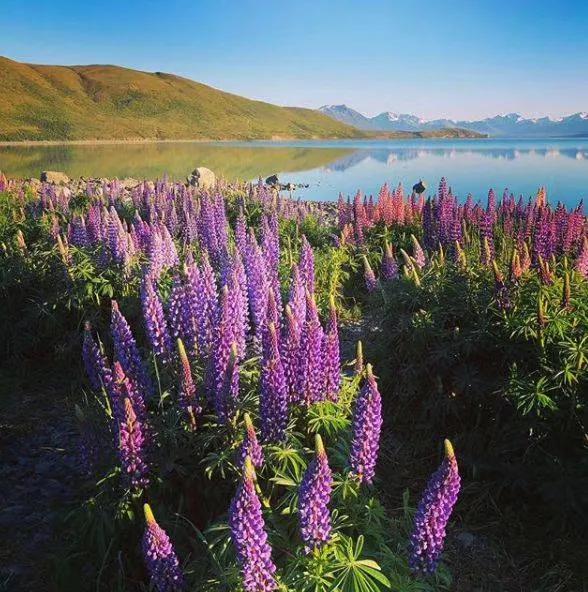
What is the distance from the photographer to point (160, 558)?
2.59 metres

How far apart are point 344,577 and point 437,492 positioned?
0.62 m

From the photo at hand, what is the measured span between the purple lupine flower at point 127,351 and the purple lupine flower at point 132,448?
694mm

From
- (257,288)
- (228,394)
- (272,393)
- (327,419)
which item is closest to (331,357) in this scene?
(327,419)

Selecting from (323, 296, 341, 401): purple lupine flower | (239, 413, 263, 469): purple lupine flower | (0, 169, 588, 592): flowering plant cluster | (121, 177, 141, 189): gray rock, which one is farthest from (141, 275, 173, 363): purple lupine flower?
(121, 177, 141, 189): gray rock

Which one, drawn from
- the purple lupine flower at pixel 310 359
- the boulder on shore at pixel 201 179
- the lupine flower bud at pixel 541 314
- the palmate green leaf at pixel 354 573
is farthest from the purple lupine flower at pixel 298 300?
the boulder on shore at pixel 201 179

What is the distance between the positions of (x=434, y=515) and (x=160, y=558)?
142 centimetres

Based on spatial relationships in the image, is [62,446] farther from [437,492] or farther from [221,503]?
[437,492]

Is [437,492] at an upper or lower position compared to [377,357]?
upper

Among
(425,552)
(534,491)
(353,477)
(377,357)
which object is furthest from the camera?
(377,357)

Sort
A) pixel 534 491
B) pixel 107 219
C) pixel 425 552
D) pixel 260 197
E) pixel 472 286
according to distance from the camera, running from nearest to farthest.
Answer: pixel 425 552
pixel 534 491
pixel 472 286
pixel 107 219
pixel 260 197

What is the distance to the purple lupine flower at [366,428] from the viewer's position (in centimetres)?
282

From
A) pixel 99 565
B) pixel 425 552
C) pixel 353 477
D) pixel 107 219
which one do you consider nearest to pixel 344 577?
pixel 425 552

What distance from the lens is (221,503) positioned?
3510 millimetres

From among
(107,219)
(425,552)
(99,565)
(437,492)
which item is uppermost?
(107,219)
